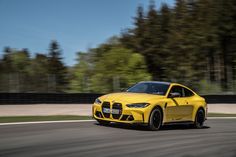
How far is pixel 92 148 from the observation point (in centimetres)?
996

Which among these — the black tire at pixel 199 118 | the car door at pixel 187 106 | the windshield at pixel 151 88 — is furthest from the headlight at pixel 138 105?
the black tire at pixel 199 118

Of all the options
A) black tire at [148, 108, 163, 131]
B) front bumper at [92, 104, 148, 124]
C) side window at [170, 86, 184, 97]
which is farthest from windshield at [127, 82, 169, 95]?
front bumper at [92, 104, 148, 124]

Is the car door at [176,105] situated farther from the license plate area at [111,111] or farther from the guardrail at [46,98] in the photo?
the guardrail at [46,98]

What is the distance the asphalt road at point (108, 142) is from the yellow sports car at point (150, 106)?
0.33 m

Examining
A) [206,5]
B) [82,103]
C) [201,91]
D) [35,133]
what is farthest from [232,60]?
[35,133]

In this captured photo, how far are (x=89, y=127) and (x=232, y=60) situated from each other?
46978mm

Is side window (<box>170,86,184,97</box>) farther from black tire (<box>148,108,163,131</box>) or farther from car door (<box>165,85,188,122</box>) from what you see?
black tire (<box>148,108,163,131</box>)

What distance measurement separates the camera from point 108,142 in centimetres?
1093

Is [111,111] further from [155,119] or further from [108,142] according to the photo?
[108,142]

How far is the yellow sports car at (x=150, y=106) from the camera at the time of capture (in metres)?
13.4

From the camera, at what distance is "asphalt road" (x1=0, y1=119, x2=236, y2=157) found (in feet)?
30.9

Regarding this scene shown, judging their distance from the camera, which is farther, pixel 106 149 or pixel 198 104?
pixel 198 104

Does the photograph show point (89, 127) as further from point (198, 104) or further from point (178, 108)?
point (198, 104)

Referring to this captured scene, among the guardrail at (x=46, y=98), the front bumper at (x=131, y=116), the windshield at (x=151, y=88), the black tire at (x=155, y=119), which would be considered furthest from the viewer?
the guardrail at (x=46, y=98)
